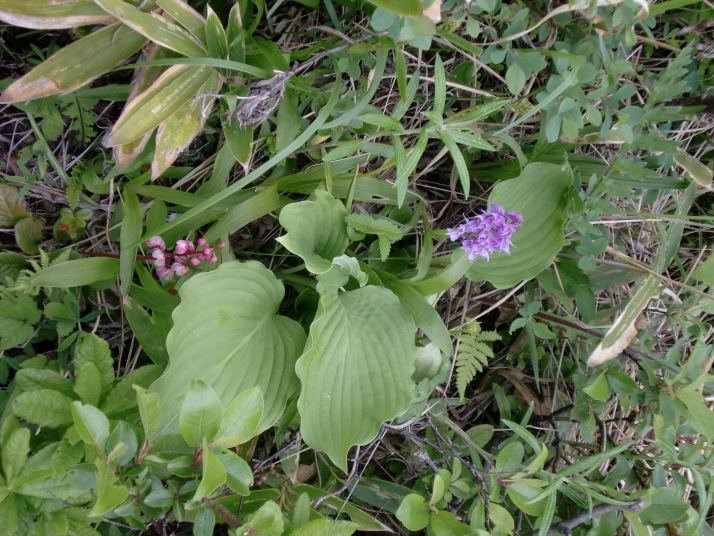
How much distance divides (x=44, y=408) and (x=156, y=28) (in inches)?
30.4

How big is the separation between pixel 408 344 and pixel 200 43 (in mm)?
851

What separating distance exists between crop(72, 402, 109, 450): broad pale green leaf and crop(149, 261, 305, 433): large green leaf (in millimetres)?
293

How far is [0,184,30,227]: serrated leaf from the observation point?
4.23 ft

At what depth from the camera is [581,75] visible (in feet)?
4.27

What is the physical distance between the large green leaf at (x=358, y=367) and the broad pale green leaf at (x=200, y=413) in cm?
41

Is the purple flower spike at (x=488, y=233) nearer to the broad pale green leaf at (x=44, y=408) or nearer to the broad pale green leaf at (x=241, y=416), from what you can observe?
the broad pale green leaf at (x=241, y=416)

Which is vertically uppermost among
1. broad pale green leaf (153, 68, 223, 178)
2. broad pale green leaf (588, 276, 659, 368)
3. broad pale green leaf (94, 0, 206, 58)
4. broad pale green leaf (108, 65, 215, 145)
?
broad pale green leaf (94, 0, 206, 58)

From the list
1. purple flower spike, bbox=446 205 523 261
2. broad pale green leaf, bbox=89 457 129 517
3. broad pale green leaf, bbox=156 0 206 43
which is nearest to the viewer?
broad pale green leaf, bbox=89 457 129 517

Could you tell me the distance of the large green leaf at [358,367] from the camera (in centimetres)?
122

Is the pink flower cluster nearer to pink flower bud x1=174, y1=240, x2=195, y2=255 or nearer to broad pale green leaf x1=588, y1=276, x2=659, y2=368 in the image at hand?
pink flower bud x1=174, y1=240, x2=195, y2=255

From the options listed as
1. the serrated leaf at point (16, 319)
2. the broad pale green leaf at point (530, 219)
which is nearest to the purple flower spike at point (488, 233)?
the broad pale green leaf at point (530, 219)

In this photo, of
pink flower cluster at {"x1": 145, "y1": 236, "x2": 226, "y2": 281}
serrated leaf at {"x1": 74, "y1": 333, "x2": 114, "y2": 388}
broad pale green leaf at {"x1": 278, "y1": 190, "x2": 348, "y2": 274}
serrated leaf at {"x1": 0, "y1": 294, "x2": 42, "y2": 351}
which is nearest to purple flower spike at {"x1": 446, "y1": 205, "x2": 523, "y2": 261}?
broad pale green leaf at {"x1": 278, "y1": 190, "x2": 348, "y2": 274}

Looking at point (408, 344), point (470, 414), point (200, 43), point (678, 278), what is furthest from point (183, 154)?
point (678, 278)

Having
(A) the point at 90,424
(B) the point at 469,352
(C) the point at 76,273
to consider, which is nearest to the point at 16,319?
(C) the point at 76,273
